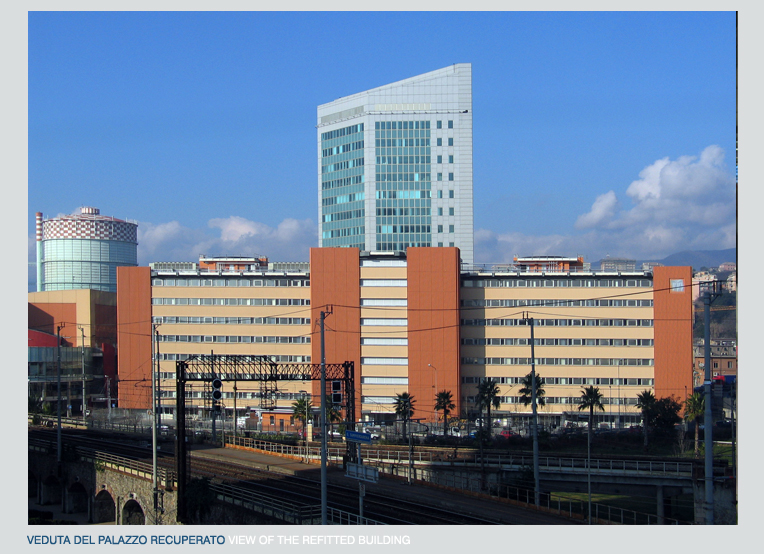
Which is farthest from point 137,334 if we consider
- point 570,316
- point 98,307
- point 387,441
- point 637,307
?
point 637,307

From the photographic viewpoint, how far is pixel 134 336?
113062 millimetres

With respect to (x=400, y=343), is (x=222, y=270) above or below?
above

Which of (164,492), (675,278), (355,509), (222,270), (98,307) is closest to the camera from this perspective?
(355,509)

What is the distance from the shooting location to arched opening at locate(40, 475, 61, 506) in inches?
2618

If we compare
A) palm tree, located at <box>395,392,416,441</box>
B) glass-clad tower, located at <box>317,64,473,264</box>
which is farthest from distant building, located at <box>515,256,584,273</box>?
glass-clad tower, located at <box>317,64,473,264</box>

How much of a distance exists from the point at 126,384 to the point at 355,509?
260 feet

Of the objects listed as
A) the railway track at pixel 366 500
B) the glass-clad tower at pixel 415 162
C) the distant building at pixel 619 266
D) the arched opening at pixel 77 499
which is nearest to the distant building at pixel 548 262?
the distant building at pixel 619 266

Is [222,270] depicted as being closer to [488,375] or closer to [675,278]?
[488,375]

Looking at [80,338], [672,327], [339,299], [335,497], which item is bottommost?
[335,497]

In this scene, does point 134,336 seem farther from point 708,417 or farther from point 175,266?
point 708,417

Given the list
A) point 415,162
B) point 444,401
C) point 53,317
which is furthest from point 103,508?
point 415,162

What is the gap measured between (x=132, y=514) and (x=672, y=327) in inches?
3126

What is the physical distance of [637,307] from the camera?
110 metres

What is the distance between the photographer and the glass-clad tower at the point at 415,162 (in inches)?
6240
